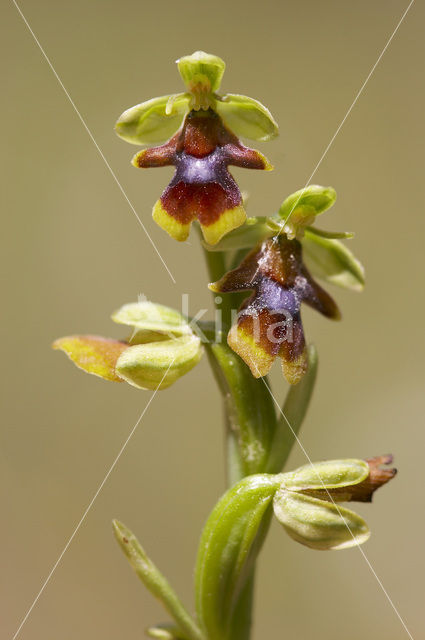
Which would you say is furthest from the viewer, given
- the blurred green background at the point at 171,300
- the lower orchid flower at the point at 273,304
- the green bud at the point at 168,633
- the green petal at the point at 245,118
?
the blurred green background at the point at 171,300

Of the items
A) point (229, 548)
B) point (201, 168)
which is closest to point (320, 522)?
point (229, 548)

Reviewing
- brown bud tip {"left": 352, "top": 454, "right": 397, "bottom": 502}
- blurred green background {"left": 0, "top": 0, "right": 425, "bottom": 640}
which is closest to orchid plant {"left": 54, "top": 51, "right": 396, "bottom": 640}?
brown bud tip {"left": 352, "top": 454, "right": 397, "bottom": 502}

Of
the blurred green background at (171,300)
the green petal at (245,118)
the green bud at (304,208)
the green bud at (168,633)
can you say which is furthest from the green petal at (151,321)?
the blurred green background at (171,300)

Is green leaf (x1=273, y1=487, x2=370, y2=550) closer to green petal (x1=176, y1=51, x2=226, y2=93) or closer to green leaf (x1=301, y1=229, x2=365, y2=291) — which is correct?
green leaf (x1=301, y1=229, x2=365, y2=291)

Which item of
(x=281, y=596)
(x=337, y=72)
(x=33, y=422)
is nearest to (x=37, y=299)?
(x=33, y=422)

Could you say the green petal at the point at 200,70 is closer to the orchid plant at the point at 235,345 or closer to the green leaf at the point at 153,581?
the orchid plant at the point at 235,345
